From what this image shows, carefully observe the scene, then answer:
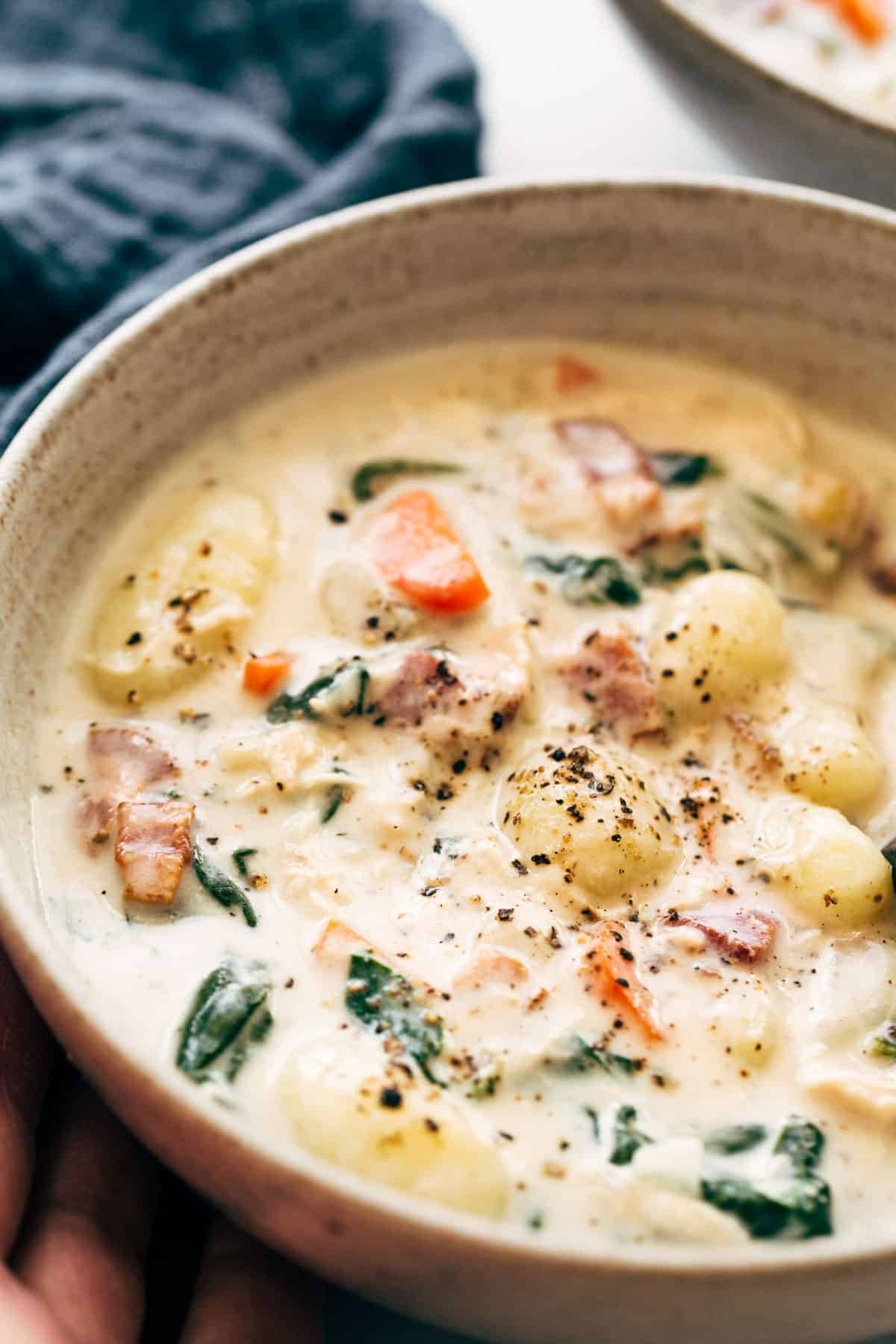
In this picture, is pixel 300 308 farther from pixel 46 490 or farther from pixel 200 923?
pixel 200 923

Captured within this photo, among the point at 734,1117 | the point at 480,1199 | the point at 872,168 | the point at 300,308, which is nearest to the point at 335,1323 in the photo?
the point at 480,1199

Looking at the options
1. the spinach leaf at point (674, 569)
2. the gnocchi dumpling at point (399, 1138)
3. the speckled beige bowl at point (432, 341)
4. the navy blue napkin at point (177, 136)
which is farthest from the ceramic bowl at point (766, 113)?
the gnocchi dumpling at point (399, 1138)

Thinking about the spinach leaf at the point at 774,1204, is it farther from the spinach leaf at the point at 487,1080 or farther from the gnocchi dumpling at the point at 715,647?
the gnocchi dumpling at the point at 715,647

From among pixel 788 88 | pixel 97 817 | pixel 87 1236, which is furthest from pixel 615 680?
pixel 788 88

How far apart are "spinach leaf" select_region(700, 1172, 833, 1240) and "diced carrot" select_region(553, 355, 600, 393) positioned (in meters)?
1.36

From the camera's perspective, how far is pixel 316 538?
85.5 inches

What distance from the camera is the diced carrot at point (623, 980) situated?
1.69 metres

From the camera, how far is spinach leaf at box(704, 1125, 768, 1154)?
5.24ft

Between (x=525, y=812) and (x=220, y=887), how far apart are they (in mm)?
378

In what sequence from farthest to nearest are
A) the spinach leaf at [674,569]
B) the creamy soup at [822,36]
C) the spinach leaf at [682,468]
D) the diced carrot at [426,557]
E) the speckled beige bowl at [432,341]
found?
the creamy soup at [822,36], the spinach leaf at [682,468], the spinach leaf at [674,569], the diced carrot at [426,557], the speckled beige bowl at [432,341]

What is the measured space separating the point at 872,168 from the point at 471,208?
2.40ft

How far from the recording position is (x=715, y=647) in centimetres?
202

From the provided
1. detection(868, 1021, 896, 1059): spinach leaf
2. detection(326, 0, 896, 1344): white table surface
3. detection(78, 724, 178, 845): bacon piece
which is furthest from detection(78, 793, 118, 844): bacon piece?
detection(326, 0, 896, 1344): white table surface

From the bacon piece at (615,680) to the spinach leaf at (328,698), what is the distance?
274 millimetres
